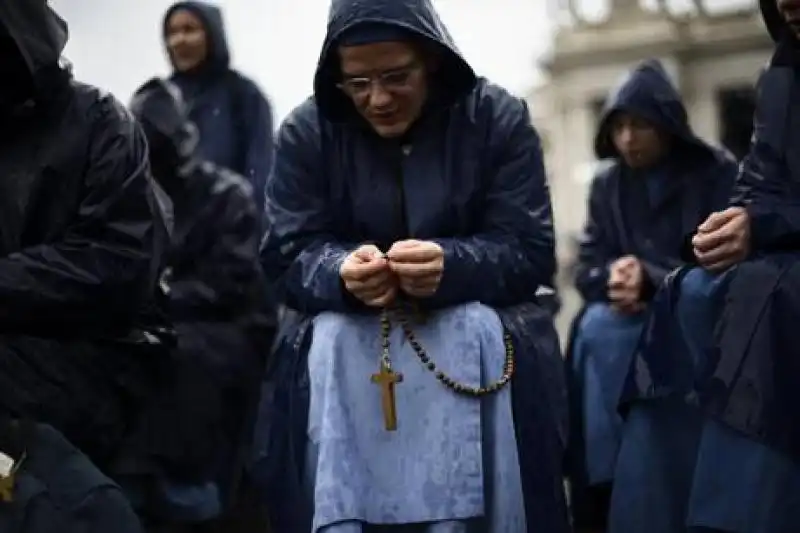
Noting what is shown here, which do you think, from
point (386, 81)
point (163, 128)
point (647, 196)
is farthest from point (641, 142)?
point (386, 81)

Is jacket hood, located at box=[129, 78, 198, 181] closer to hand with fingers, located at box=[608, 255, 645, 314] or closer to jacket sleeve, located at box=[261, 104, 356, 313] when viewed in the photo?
jacket sleeve, located at box=[261, 104, 356, 313]

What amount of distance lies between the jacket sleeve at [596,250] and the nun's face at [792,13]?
2014 mm

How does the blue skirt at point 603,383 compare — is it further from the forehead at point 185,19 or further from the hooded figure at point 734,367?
the forehead at point 185,19

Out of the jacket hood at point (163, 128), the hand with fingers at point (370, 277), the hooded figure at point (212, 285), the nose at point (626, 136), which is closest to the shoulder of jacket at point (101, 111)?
the hand with fingers at point (370, 277)

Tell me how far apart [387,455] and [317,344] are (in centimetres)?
29

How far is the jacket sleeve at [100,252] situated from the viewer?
136 inches

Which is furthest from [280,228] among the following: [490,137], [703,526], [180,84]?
[180,84]

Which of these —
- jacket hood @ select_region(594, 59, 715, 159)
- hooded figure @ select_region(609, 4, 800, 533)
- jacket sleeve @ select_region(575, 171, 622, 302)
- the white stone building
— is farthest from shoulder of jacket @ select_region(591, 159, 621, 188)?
the white stone building

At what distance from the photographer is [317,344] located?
11.8 feet

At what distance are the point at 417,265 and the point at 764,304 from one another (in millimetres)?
761

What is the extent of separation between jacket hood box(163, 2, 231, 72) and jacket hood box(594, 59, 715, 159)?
166 cm

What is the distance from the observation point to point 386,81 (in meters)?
3.69

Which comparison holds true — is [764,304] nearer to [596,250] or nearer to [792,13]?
[792,13]

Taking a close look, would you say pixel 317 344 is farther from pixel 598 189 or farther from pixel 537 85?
pixel 537 85
